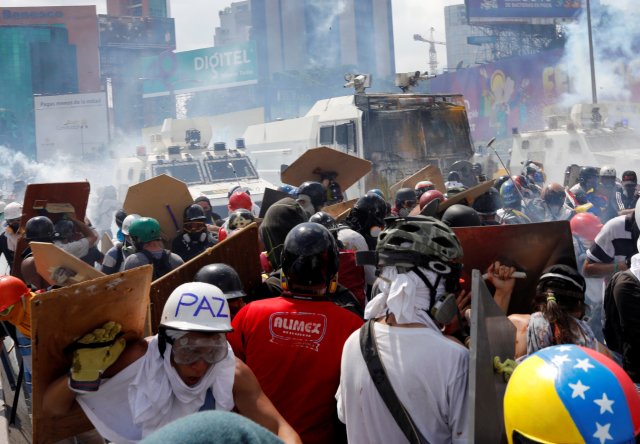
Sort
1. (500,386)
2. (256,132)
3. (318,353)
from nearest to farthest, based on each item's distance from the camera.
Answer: (500,386), (318,353), (256,132)

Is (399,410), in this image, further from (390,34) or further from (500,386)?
(390,34)

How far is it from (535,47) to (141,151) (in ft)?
151

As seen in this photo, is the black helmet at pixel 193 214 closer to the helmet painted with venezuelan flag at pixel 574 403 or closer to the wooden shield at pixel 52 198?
the wooden shield at pixel 52 198

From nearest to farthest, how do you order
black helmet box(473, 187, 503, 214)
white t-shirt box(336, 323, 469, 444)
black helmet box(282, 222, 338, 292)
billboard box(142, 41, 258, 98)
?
1. white t-shirt box(336, 323, 469, 444)
2. black helmet box(282, 222, 338, 292)
3. black helmet box(473, 187, 503, 214)
4. billboard box(142, 41, 258, 98)

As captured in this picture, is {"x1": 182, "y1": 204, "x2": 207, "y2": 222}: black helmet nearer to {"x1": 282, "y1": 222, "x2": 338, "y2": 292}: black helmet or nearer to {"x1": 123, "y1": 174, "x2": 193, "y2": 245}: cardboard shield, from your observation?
{"x1": 123, "y1": 174, "x2": 193, "y2": 245}: cardboard shield

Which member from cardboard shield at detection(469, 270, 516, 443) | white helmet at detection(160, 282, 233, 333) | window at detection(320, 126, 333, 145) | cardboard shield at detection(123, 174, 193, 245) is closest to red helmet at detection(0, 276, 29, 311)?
white helmet at detection(160, 282, 233, 333)

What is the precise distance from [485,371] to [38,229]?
5773mm

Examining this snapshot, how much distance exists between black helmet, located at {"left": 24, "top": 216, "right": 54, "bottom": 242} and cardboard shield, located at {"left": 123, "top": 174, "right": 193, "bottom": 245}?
679 millimetres

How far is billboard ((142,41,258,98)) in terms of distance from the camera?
89375 mm

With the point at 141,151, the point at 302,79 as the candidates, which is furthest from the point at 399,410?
the point at 302,79

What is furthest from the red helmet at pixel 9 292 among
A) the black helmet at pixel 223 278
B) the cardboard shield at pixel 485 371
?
the cardboard shield at pixel 485 371

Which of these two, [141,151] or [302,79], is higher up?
[302,79]

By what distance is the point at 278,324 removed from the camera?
3.50 metres

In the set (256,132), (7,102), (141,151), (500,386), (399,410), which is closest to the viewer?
(500,386)
